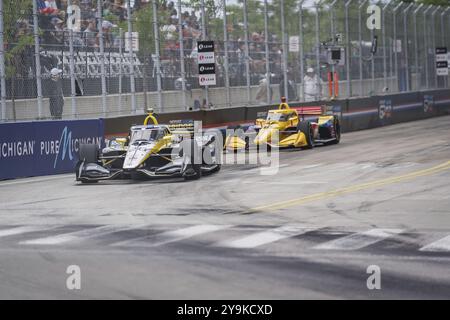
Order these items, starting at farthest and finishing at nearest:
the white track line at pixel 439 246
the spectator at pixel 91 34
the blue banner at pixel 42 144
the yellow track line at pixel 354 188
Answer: the spectator at pixel 91 34
the blue banner at pixel 42 144
the yellow track line at pixel 354 188
the white track line at pixel 439 246

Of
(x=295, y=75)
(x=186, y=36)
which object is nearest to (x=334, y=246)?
(x=186, y=36)

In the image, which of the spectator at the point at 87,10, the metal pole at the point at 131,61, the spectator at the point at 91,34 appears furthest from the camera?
the metal pole at the point at 131,61

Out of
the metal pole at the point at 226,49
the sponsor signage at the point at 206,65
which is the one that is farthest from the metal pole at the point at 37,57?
the metal pole at the point at 226,49

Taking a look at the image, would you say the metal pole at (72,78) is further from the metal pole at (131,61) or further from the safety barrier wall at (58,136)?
the metal pole at (131,61)

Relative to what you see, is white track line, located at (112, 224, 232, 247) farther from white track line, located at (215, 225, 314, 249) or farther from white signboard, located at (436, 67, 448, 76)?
white signboard, located at (436, 67, 448, 76)

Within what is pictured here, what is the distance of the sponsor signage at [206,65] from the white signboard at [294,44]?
852 cm

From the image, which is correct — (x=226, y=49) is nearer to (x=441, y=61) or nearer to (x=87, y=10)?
(x=87, y=10)

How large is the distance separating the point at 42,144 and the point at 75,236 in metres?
10.5

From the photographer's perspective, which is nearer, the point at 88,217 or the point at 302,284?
the point at 302,284

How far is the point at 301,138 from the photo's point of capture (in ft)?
91.6

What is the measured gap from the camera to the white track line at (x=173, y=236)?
469 inches

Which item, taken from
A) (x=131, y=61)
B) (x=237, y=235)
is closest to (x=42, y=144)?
(x=131, y=61)
